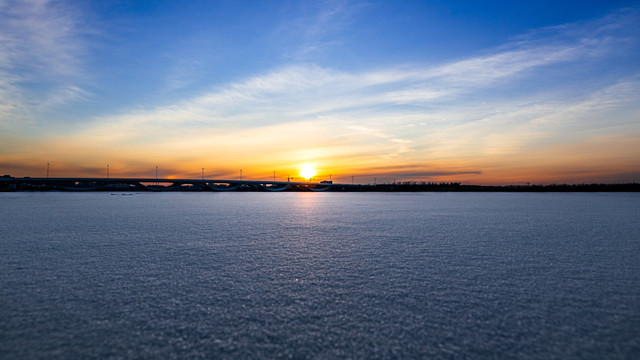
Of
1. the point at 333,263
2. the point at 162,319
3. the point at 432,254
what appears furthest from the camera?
the point at 432,254

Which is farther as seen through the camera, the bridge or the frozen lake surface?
the bridge

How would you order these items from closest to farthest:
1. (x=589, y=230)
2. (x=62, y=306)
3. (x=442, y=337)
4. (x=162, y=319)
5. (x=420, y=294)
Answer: (x=442, y=337) → (x=162, y=319) → (x=62, y=306) → (x=420, y=294) → (x=589, y=230)

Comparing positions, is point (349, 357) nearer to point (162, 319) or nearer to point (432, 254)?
point (162, 319)

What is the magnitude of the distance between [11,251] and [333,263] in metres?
5.74

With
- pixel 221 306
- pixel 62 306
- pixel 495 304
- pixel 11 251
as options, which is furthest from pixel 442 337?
pixel 11 251

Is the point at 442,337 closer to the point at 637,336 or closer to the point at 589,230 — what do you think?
the point at 637,336

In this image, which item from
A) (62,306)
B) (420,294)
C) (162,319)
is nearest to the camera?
(162,319)

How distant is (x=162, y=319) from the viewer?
10.2ft

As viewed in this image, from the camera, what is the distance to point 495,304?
353 centimetres

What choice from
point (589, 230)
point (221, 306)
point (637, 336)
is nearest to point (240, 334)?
point (221, 306)

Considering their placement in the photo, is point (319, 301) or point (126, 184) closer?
point (319, 301)

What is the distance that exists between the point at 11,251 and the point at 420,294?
7000mm

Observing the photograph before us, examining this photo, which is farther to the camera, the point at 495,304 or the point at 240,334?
the point at 495,304

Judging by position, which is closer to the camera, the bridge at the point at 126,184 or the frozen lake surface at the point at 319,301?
the frozen lake surface at the point at 319,301
